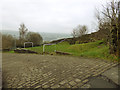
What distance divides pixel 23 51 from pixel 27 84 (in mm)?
9399

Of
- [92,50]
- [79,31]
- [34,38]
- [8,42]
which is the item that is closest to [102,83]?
Answer: [92,50]

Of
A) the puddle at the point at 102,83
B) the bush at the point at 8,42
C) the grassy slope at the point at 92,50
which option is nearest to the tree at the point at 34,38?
the bush at the point at 8,42

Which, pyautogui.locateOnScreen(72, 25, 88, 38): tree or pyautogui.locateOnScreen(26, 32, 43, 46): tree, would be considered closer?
pyautogui.locateOnScreen(72, 25, 88, 38): tree

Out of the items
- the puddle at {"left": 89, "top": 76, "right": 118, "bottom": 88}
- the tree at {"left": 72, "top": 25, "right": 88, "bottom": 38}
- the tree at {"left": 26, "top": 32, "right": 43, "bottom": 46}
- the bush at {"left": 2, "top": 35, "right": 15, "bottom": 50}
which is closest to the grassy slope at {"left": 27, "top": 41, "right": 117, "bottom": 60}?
the puddle at {"left": 89, "top": 76, "right": 118, "bottom": 88}

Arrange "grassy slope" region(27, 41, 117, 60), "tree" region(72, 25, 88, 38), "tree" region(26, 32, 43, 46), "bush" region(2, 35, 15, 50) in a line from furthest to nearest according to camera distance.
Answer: "tree" region(26, 32, 43, 46) → "tree" region(72, 25, 88, 38) → "bush" region(2, 35, 15, 50) → "grassy slope" region(27, 41, 117, 60)

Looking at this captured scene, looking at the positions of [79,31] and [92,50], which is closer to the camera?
[92,50]

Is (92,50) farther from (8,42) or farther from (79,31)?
(8,42)

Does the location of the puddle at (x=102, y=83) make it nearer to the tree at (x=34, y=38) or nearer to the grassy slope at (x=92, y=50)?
the grassy slope at (x=92, y=50)

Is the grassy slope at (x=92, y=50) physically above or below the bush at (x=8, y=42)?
below

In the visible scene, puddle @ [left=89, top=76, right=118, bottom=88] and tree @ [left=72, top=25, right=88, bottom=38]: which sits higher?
tree @ [left=72, top=25, right=88, bottom=38]

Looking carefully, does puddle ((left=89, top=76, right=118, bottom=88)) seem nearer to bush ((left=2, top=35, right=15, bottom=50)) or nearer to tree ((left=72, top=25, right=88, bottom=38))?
tree ((left=72, top=25, right=88, bottom=38))

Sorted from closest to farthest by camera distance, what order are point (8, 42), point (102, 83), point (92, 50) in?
point (102, 83)
point (92, 50)
point (8, 42)

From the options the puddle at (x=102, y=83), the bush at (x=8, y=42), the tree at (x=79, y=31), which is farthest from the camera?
the tree at (x=79, y=31)

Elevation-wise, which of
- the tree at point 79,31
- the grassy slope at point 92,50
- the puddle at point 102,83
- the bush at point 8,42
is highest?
the tree at point 79,31
